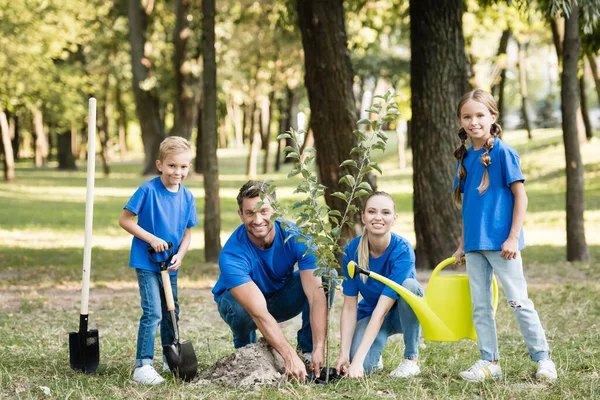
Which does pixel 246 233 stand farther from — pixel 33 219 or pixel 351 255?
pixel 33 219

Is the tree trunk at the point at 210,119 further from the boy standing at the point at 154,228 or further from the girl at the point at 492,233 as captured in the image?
the girl at the point at 492,233

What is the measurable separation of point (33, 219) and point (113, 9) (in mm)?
12914

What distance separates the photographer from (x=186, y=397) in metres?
4.06

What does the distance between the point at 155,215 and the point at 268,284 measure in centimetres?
79

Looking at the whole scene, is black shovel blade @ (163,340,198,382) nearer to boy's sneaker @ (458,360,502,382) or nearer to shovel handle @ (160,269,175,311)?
shovel handle @ (160,269,175,311)

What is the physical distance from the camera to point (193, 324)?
6.86 meters

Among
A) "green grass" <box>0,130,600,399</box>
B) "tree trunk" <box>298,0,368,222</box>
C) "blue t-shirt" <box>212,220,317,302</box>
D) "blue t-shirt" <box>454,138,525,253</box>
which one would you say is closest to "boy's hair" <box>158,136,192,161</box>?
"blue t-shirt" <box>212,220,317,302</box>

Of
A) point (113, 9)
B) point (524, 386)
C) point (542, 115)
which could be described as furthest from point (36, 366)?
point (542, 115)

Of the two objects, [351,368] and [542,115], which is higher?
[542,115]

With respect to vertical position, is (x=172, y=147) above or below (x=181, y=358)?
above

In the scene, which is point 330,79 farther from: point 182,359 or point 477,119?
point 182,359

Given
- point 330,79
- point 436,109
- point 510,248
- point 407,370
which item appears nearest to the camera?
point 510,248

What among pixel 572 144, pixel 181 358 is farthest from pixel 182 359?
pixel 572 144

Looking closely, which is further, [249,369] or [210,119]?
[210,119]
